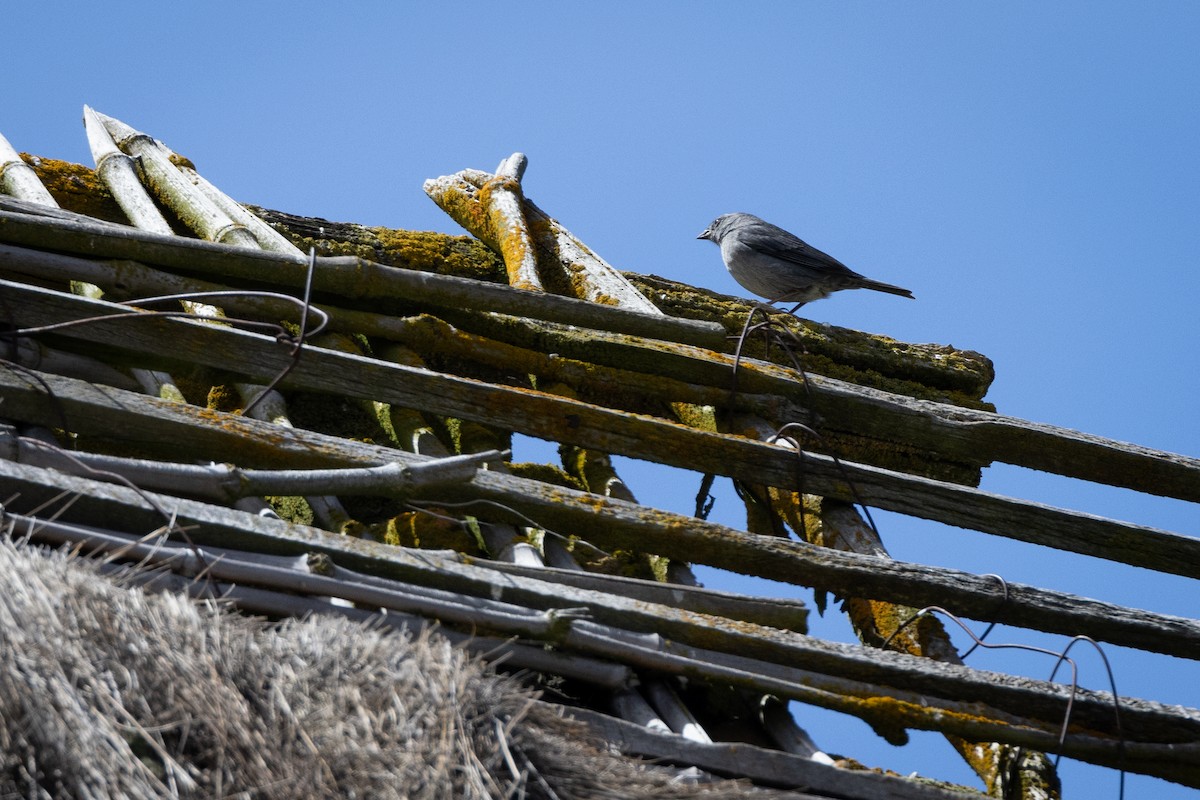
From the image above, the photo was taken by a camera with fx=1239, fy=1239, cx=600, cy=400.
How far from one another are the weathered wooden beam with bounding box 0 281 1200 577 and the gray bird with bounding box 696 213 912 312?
518 centimetres

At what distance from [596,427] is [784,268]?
5681 mm

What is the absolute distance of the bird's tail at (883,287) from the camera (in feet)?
30.0

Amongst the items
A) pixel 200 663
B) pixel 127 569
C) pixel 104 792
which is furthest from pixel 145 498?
pixel 104 792

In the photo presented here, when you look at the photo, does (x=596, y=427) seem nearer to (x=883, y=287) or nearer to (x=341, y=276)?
(x=341, y=276)

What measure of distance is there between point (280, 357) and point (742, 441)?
1.46m

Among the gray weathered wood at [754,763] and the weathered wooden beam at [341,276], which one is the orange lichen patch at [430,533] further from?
the weathered wooden beam at [341,276]

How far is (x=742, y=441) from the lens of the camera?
3928 millimetres

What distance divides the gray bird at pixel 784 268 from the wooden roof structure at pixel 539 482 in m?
3.32

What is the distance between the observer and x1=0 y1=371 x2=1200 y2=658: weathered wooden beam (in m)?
3.11

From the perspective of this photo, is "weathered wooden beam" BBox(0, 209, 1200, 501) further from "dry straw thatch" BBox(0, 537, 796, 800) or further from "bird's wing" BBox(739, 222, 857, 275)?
"bird's wing" BBox(739, 222, 857, 275)

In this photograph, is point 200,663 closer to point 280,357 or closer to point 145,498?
point 145,498

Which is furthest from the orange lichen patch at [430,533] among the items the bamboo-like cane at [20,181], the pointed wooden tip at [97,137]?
the pointed wooden tip at [97,137]

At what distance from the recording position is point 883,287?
30.1 feet

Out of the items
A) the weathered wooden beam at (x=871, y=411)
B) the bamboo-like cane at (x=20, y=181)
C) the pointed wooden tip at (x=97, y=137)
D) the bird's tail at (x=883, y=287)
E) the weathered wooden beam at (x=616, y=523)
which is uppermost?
the bird's tail at (x=883, y=287)
